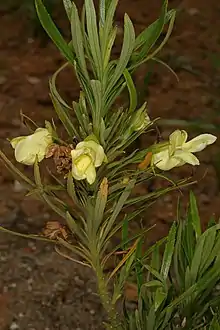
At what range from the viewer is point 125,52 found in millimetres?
671

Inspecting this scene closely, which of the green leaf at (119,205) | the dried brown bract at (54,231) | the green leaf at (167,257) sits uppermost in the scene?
the green leaf at (119,205)

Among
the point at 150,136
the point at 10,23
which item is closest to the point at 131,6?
the point at 10,23

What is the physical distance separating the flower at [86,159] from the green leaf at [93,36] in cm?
6

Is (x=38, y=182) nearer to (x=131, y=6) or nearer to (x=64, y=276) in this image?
(x=64, y=276)

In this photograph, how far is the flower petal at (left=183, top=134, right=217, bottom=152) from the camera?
0.72 metres

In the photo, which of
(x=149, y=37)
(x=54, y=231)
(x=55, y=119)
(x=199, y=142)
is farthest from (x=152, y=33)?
(x=55, y=119)

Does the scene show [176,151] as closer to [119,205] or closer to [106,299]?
[119,205]

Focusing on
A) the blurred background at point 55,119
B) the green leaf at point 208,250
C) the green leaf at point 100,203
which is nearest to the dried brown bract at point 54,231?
the green leaf at point 100,203

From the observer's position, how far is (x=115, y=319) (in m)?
0.83

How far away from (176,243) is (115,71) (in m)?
0.21

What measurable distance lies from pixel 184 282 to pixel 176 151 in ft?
0.49

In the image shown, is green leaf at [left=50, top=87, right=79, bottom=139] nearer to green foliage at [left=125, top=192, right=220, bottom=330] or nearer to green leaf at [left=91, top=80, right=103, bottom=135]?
green leaf at [left=91, top=80, right=103, bottom=135]

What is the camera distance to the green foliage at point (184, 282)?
2.50ft

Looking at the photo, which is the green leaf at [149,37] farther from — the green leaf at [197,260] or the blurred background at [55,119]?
the blurred background at [55,119]
